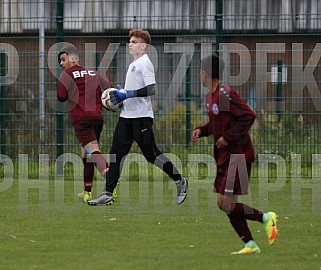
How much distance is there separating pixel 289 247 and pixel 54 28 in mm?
9285

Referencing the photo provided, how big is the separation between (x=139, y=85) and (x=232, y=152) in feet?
11.9

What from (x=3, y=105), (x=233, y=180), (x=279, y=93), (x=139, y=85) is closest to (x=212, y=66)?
(x=233, y=180)

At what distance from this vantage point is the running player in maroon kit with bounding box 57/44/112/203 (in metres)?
12.6

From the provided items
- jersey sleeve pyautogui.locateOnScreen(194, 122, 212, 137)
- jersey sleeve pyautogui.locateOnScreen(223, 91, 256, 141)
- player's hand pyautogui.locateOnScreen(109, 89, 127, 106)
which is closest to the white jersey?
player's hand pyautogui.locateOnScreen(109, 89, 127, 106)

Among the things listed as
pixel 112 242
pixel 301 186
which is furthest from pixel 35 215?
pixel 301 186

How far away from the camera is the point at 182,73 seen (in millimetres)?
16281

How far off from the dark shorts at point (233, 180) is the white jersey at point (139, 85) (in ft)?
11.3

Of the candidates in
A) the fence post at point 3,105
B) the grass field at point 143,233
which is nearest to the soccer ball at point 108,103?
the grass field at point 143,233

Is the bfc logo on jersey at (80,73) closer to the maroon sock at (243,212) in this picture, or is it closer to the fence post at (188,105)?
the fence post at (188,105)

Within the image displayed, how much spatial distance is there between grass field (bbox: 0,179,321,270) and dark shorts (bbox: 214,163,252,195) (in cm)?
51

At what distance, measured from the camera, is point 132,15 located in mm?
17578

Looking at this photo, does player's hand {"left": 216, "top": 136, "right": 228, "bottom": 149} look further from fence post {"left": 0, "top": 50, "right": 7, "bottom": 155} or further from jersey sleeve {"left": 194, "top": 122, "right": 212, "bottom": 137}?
fence post {"left": 0, "top": 50, "right": 7, "bottom": 155}

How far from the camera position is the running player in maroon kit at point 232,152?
8.49m

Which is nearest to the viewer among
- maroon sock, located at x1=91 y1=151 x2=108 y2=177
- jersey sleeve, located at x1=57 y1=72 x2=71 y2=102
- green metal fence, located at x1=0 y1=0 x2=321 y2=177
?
jersey sleeve, located at x1=57 y1=72 x2=71 y2=102
